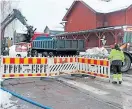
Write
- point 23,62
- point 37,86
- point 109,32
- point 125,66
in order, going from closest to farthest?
point 37,86, point 23,62, point 125,66, point 109,32

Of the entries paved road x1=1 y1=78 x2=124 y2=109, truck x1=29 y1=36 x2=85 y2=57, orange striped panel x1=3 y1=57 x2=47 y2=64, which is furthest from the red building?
paved road x1=1 y1=78 x2=124 y2=109

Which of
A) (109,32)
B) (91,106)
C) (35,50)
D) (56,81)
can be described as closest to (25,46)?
(35,50)

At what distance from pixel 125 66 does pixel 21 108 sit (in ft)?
34.5

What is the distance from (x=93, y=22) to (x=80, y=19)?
11.5 ft

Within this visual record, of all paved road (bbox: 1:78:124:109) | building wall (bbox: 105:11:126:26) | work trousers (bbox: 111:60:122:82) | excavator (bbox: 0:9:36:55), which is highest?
building wall (bbox: 105:11:126:26)

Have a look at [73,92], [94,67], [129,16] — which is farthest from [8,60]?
[129,16]

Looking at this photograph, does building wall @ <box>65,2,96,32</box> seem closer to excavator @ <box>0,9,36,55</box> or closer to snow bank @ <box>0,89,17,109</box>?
excavator @ <box>0,9,36,55</box>

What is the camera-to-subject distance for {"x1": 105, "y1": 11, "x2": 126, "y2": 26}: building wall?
3591 cm

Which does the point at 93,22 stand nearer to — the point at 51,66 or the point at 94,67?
the point at 94,67

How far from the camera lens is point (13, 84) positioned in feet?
39.7

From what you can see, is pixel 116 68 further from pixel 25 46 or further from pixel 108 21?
pixel 108 21

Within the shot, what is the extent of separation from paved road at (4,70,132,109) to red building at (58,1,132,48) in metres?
20.2

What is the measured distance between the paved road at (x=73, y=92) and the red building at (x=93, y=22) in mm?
20174

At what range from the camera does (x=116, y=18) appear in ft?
121
